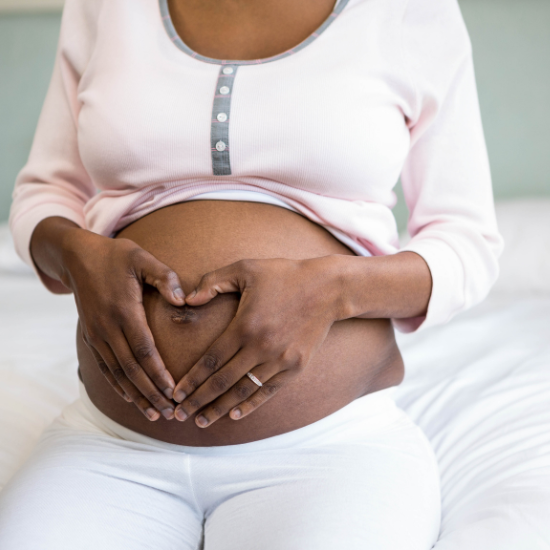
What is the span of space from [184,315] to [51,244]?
0.94 feet

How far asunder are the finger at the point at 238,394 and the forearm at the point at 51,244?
0.32 meters

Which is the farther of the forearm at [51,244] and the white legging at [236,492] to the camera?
the forearm at [51,244]

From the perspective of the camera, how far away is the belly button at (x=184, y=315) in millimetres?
685

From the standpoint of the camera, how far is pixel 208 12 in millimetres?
875

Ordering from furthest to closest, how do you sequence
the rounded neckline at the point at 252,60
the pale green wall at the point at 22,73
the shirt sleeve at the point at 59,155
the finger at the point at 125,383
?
1. the pale green wall at the point at 22,73
2. the shirt sleeve at the point at 59,155
3. the rounded neckline at the point at 252,60
4. the finger at the point at 125,383

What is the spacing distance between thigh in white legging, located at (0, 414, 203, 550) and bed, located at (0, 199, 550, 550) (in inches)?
8.3

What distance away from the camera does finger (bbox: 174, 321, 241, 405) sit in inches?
25.3

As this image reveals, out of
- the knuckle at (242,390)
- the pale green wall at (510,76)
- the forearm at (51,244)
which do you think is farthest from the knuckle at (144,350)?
the pale green wall at (510,76)

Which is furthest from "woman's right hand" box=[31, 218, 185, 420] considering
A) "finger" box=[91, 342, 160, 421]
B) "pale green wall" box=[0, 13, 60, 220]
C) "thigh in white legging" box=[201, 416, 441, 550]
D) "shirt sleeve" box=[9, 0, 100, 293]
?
"pale green wall" box=[0, 13, 60, 220]

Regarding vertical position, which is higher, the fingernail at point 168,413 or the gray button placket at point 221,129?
the gray button placket at point 221,129

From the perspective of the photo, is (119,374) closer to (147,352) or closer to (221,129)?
(147,352)

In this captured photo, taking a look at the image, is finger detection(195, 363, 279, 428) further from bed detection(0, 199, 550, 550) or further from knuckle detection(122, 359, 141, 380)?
bed detection(0, 199, 550, 550)

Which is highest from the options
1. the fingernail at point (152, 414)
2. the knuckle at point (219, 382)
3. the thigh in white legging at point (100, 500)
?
the knuckle at point (219, 382)

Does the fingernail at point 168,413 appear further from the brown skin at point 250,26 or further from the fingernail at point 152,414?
the brown skin at point 250,26
